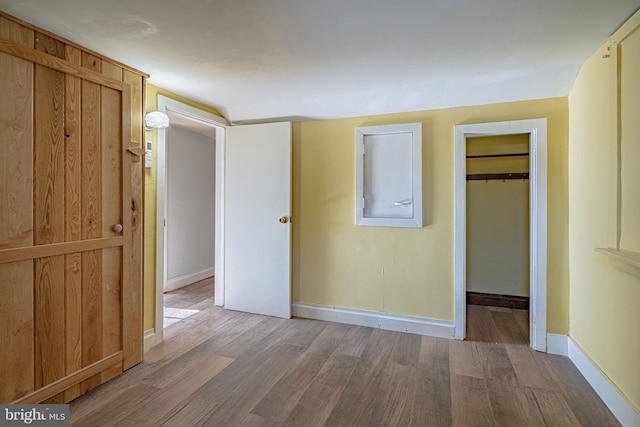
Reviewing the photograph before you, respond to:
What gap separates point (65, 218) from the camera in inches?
→ 75.4

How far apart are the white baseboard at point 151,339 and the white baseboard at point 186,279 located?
1648 mm

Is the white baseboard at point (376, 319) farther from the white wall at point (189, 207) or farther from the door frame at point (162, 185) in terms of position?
the white wall at point (189, 207)

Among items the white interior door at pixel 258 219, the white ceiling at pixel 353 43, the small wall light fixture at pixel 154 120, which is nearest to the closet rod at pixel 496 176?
the white ceiling at pixel 353 43

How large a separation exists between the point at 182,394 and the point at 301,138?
237 cm

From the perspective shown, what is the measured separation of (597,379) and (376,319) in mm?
1575

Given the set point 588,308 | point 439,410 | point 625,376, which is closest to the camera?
point 625,376

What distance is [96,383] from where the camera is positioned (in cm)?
209

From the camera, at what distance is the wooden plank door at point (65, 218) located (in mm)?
1679

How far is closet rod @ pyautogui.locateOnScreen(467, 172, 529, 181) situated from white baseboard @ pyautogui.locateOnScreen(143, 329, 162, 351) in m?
3.50

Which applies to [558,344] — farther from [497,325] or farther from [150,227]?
[150,227]

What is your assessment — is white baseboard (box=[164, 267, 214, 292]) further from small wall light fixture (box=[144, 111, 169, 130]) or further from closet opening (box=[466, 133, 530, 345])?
closet opening (box=[466, 133, 530, 345])

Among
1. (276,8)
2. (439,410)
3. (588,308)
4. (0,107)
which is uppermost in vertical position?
(276,8)

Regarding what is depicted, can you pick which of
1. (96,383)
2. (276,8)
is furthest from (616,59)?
(96,383)

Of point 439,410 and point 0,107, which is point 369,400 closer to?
point 439,410
